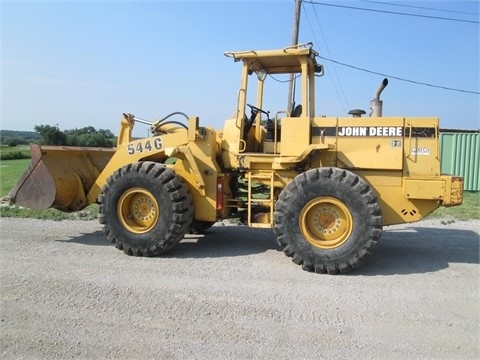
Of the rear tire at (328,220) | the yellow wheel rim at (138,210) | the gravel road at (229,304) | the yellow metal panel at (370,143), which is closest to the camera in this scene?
the gravel road at (229,304)

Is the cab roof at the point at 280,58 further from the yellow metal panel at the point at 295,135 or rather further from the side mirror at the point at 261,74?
the yellow metal panel at the point at 295,135

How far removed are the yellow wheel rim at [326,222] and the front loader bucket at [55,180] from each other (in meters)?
3.74

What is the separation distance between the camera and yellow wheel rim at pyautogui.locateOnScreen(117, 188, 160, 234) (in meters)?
6.42

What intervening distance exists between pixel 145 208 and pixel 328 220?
8.71ft

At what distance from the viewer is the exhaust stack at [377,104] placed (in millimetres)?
6578

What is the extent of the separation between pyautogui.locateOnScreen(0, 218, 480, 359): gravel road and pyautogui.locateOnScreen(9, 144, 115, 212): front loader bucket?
65cm

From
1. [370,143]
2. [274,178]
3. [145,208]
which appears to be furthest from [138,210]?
[370,143]

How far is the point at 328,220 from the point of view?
5.89 meters

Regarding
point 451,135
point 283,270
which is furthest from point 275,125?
point 451,135

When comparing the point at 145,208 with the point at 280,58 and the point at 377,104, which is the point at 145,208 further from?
the point at 377,104

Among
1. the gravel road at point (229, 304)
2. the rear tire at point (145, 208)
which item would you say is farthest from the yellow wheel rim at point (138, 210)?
the gravel road at point (229, 304)

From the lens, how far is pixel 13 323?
3.98 metres

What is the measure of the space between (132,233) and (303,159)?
2.64 metres

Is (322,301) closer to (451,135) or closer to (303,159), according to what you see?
(303,159)
